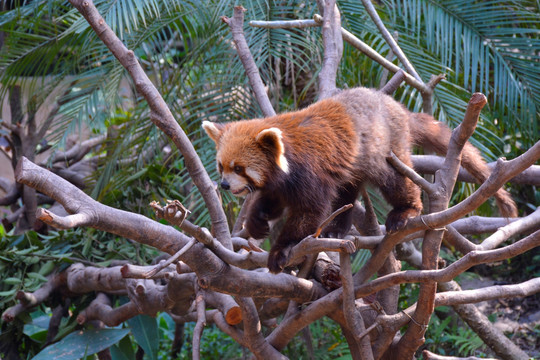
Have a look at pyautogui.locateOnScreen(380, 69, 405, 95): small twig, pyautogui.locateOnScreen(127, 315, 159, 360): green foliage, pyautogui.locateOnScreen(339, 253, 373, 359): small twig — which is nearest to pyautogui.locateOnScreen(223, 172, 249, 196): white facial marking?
pyautogui.locateOnScreen(339, 253, 373, 359): small twig

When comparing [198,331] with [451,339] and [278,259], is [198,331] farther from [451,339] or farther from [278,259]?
[451,339]

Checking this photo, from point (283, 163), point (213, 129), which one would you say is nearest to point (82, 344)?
point (213, 129)

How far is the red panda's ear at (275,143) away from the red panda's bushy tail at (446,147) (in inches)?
36.8

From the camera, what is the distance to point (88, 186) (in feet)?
15.8

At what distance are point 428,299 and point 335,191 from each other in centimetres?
72

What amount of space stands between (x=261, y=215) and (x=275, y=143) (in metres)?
0.62

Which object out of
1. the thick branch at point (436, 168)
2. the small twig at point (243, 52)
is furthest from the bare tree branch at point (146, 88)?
the thick branch at point (436, 168)

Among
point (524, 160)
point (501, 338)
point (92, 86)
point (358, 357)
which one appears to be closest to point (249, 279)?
point (358, 357)

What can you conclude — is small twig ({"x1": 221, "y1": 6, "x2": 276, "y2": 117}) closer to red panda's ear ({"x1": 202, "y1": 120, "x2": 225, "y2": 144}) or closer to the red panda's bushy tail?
red panda's ear ({"x1": 202, "y1": 120, "x2": 225, "y2": 144})

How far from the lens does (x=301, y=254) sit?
2.12 metres

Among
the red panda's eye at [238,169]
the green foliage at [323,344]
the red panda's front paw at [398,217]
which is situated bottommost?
the green foliage at [323,344]

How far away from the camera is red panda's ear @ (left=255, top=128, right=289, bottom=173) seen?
254 cm

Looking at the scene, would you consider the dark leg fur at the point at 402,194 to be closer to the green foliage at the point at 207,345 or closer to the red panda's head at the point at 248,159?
the red panda's head at the point at 248,159

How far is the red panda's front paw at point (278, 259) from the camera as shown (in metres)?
2.45
